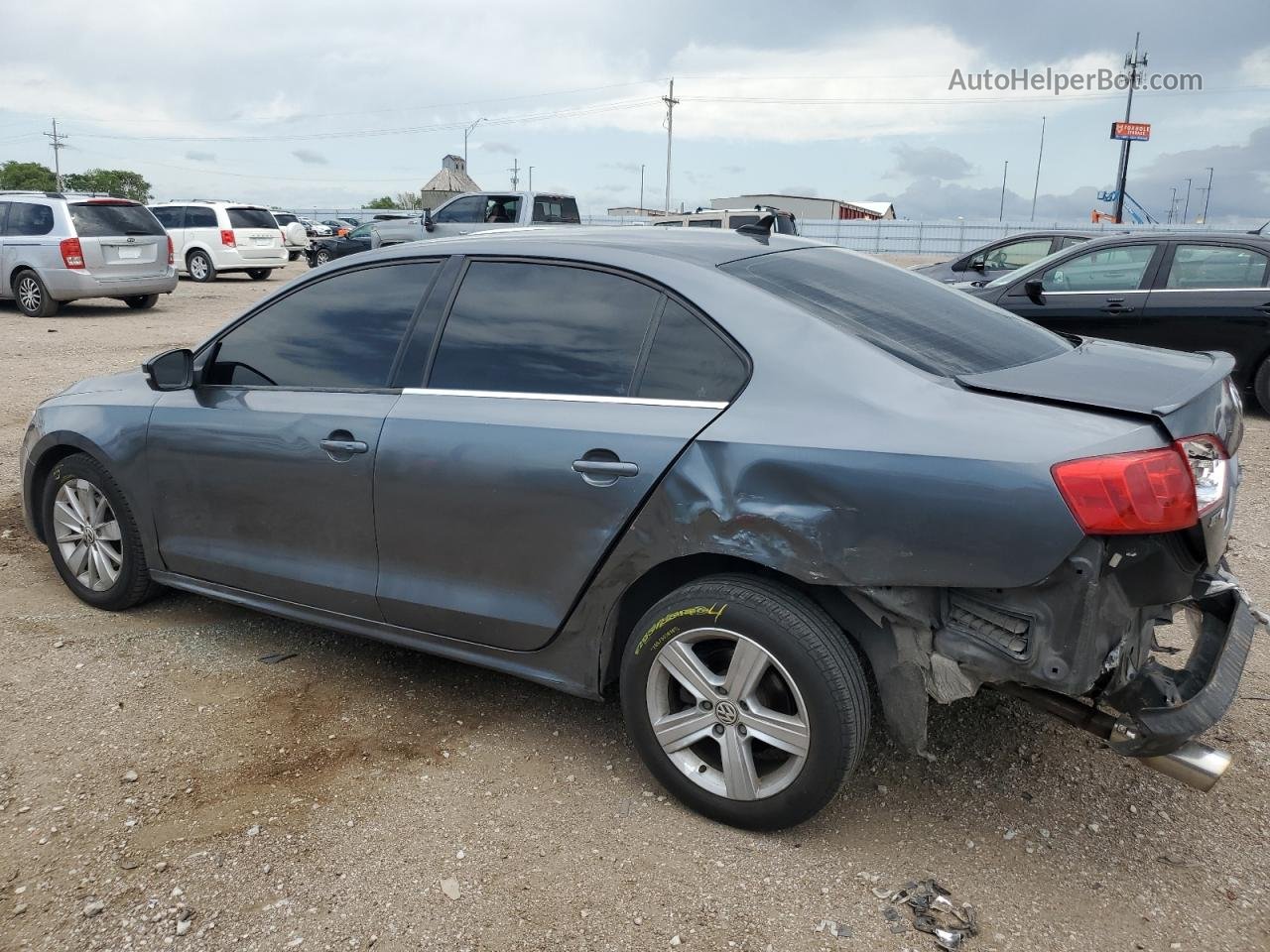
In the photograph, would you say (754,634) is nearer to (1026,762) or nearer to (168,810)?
(1026,762)

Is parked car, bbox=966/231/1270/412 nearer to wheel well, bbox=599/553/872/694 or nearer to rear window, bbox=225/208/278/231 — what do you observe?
wheel well, bbox=599/553/872/694

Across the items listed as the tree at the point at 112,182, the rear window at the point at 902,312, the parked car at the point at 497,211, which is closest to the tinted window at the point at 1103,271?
the rear window at the point at 902,312

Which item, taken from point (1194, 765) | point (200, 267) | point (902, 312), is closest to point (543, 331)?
point (902, 312)

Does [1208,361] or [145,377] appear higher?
[1208,361]

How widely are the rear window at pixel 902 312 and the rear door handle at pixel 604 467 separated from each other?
662 mm

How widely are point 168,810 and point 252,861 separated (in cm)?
41

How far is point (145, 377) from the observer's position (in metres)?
4.15

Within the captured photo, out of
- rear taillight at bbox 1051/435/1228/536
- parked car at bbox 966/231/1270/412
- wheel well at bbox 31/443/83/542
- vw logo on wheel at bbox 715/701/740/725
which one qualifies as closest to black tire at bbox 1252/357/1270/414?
parked car at bbox 966/231/1270/412

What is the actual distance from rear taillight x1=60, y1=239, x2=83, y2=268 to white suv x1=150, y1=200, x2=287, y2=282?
763cm

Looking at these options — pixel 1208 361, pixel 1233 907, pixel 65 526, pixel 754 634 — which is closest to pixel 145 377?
pixel 65 526

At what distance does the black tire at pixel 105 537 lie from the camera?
407cm

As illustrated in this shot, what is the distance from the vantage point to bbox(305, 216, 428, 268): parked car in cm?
2064

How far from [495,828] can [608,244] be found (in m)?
1.82

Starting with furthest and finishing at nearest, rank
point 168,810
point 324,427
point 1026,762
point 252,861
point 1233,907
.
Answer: point 324,427 < point 1026,762 < point 168,810 < point 252,861 < point 1233,907
